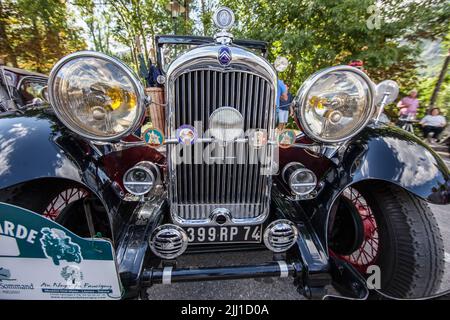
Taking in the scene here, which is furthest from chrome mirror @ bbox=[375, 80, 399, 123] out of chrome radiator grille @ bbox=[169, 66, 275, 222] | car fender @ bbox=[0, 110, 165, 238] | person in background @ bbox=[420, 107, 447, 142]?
person in background @ bbox=[420, 107, 447, 142]

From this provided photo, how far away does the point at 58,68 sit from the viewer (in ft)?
4.05

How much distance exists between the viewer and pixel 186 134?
133 cm

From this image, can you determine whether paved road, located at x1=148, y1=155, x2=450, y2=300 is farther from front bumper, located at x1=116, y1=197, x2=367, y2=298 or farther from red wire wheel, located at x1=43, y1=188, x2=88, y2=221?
red wire wheel, located at x1=43, y1=188, x2=88, y2=221

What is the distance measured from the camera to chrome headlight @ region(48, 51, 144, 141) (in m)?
1.25

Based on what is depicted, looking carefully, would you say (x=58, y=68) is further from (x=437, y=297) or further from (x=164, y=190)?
(x=437, y=297)

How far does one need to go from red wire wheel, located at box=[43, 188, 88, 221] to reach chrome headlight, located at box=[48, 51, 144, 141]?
497mm

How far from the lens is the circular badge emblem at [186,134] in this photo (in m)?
1.33

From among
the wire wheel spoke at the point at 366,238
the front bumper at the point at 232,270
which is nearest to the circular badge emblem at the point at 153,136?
the front bumper at the point at 232,270

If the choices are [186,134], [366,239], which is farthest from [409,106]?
[186,134]

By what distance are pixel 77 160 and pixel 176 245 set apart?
68 cm

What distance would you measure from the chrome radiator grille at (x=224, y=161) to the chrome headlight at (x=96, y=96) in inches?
9.0

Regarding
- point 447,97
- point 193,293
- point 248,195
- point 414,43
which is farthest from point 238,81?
point 447,97

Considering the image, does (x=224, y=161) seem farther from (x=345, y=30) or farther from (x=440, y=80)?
(x=440, y=80)

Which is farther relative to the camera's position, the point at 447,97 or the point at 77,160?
the point at 447,97
